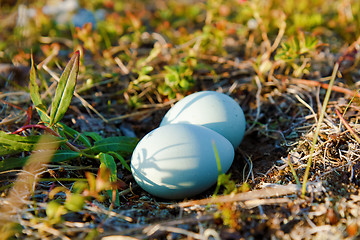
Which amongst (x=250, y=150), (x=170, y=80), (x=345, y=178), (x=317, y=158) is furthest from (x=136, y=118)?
(x=345, y=178)

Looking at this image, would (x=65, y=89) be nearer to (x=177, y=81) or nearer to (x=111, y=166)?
(x=111, y=166)

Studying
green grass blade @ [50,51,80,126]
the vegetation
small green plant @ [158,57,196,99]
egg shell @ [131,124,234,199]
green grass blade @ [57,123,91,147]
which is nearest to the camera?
the vegetation

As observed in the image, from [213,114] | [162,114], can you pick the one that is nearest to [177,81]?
[162,114]

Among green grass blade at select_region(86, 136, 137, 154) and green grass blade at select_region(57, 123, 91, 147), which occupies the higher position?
green grass blade at select_region(57, 123, 91, 147)

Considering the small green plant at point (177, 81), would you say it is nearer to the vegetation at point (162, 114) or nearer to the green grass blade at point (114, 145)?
the vegetation at point (162, 114)

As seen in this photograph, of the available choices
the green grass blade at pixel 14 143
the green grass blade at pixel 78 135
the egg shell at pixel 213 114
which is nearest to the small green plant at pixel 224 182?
the egg shell at pixel 213 114

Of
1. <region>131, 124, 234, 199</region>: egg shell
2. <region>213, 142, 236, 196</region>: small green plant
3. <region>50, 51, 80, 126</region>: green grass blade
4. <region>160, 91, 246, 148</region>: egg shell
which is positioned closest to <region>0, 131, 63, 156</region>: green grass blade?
<region>50, 51, 80, 126</region>: green grass blade

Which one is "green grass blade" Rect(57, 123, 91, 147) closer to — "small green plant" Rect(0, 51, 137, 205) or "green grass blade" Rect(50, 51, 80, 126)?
"small green plant" Rect(0, 51, 137, 205)
